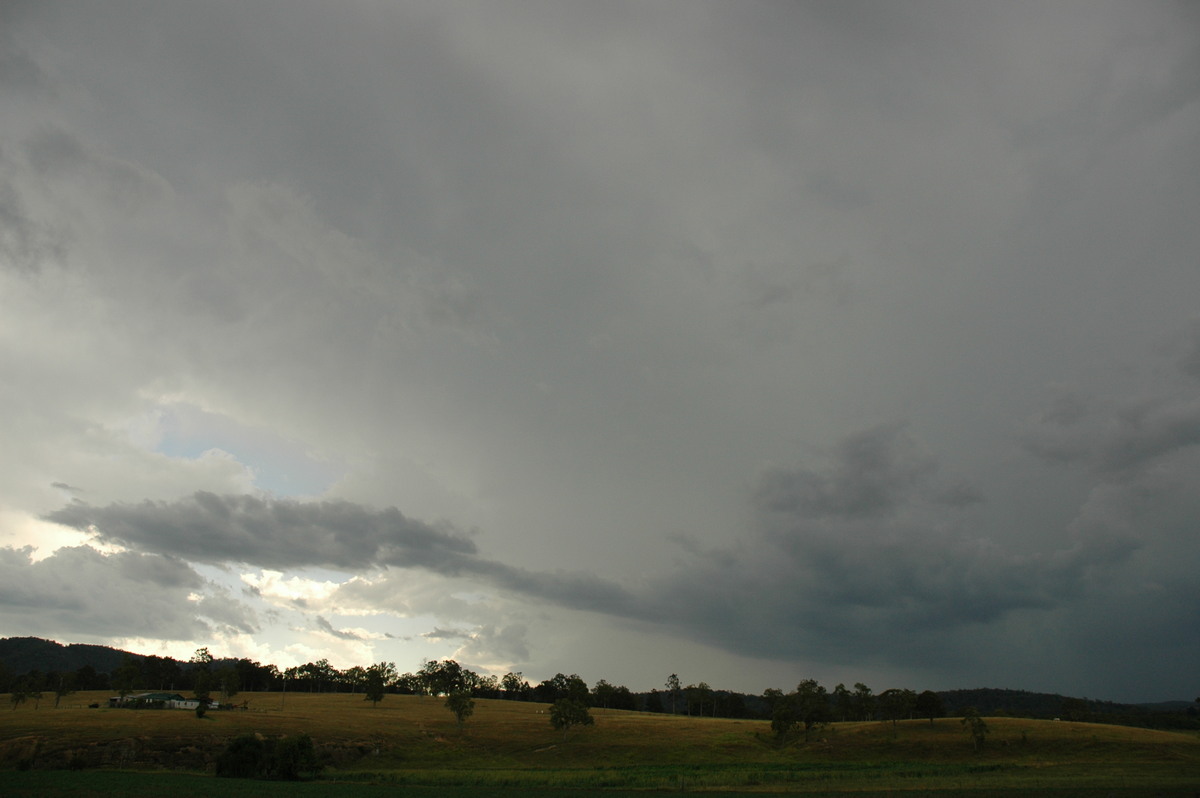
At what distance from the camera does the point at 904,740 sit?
385 feet

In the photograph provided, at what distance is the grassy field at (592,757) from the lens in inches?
2726

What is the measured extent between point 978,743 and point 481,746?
270 ft

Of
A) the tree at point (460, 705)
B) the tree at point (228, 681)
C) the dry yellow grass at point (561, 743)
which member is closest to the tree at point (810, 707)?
the dry yellow grass at point (561, 743)

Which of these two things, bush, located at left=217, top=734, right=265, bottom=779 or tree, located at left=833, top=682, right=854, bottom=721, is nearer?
bush, located at left=217, top=734, right=265, bottom=779

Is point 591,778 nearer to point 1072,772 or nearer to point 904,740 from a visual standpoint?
point 1072,772

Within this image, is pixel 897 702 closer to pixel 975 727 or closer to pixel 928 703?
pixel 928 703

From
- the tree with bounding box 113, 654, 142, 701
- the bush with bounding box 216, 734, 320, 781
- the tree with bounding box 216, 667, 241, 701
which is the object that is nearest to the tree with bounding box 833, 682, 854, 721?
the bush with bounding box 216, 734, 320, 781

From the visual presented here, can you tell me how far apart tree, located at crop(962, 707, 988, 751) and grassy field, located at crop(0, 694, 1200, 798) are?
1.62 meters

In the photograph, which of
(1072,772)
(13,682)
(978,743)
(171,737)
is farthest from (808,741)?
(13,682)

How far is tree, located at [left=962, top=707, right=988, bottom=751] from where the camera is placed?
109625mm

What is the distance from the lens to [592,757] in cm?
10562

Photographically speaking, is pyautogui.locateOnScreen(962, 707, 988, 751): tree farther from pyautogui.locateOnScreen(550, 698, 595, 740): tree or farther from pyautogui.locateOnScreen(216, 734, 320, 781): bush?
pyautogui.locateOnScreen(216, 734, 320, 781): bush

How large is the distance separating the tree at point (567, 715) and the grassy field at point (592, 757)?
7.94ft

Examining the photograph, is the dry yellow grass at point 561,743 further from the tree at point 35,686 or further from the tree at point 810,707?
the tree at point 35,686
